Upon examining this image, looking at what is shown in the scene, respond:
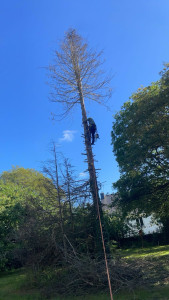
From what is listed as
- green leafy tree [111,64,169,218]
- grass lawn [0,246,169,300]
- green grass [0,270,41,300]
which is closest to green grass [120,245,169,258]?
green leafy tree [111,64,169,218]

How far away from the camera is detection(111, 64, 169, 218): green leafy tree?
10312 mm

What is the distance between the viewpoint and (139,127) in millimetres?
11117

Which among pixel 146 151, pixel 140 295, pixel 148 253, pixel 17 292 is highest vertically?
pixel 146 151

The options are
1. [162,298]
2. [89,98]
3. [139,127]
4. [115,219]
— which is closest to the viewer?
[162,298]

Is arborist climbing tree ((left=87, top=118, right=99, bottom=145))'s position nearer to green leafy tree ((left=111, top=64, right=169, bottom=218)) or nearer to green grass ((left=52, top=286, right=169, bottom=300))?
green leafy tree ((left=111, top=64, right=169, bottom=218))

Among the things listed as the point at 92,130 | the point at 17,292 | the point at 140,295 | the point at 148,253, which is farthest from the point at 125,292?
the point at 148,253

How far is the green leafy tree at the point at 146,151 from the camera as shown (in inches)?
406

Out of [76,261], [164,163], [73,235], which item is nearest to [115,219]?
[164,163]

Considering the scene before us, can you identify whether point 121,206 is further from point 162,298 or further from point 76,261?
point 162,298

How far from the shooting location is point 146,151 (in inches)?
425

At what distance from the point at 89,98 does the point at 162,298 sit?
7.93 metres

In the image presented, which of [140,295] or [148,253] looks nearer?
[140,295]

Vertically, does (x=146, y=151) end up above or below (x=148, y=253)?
above

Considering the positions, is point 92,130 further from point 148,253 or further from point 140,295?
point 148,253
